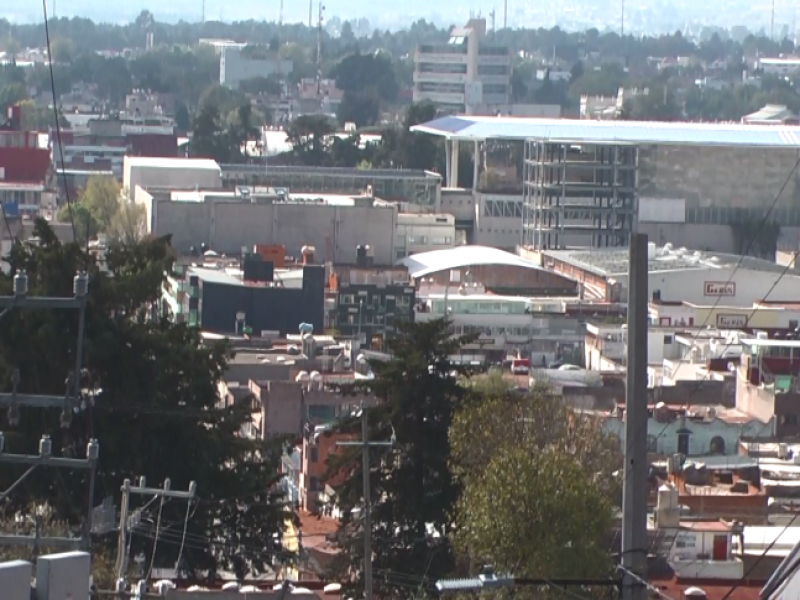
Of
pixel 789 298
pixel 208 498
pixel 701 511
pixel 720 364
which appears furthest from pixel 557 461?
pixel 789 298

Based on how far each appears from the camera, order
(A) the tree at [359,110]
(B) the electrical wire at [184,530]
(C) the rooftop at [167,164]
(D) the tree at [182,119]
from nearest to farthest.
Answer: (B) the electrical wire at [184,530] < (C) the rooftop at [167,164] < (D) the tree at [182,119] < (A) the tree at [359,110]

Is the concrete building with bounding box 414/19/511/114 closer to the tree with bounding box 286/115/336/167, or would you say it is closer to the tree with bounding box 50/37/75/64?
the tree with bounding box 50/37/75/64

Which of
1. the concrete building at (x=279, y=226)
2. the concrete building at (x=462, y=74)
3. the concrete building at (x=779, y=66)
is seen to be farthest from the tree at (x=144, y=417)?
the concrete building at (x=779, y=66)

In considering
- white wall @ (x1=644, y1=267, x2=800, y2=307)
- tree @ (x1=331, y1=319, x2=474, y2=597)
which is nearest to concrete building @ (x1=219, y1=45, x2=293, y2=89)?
white wall @ (x1=644, y1=267, x2=800, y2=307)

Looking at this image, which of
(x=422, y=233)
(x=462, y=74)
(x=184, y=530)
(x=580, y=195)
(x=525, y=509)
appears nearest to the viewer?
(x=525, y=509)

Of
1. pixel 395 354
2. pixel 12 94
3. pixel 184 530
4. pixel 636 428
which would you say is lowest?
pixel 12 94

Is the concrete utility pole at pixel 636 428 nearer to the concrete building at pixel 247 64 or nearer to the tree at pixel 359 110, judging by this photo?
the tree at pixel 359 110

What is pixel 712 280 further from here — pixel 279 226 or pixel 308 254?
pixel 279 226

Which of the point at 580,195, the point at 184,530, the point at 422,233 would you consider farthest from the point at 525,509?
the point at 580,195
